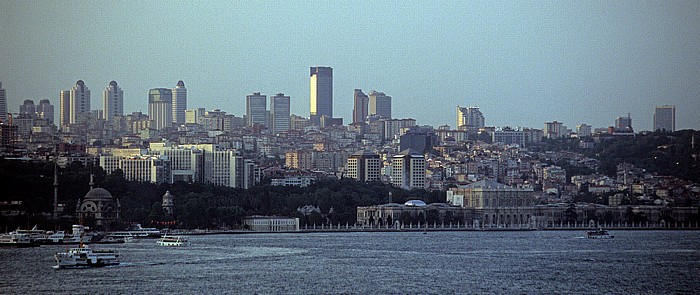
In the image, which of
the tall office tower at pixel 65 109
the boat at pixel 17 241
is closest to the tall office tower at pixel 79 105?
the tall office tower at pixel 65 109

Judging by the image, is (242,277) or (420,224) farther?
(420,224)

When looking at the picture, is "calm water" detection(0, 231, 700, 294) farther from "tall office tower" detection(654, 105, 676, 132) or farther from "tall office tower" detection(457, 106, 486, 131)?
"tall office tower" detection(457, 106, 486, 131)

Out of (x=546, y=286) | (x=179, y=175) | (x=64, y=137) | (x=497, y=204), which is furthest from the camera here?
(x=64, y=137)

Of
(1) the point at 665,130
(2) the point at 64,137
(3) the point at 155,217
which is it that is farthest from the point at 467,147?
(3) the point at 155,217

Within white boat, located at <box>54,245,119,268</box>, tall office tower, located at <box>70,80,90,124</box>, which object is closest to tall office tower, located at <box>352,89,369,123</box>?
tall office tower, located at <box>70,80,90,124</box>

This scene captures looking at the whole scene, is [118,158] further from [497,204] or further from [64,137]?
[497,204]

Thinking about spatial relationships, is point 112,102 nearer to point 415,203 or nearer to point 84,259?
point 415,203

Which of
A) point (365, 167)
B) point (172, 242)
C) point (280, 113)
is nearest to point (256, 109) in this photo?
point (280, 113)
